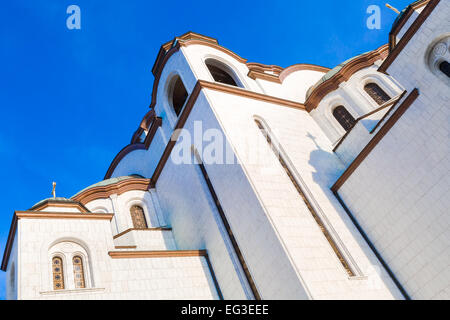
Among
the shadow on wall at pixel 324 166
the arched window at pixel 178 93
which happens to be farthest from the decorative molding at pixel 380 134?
the arched window at pixel 178 93

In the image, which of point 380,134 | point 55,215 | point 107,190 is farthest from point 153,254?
point 380,134

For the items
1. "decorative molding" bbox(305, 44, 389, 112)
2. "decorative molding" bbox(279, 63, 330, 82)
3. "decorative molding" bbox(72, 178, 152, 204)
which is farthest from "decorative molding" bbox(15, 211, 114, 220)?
"decorative molding" bbox(279, 63, 330, 82)

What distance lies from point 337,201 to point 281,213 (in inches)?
106

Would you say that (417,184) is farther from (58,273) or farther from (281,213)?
(58,273)

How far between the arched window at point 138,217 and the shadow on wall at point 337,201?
751 cm

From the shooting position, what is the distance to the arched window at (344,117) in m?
14.5

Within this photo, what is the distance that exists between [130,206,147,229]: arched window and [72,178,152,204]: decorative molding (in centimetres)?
89

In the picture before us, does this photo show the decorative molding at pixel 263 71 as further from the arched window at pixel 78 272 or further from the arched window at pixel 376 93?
the arched window at pixel 78 272

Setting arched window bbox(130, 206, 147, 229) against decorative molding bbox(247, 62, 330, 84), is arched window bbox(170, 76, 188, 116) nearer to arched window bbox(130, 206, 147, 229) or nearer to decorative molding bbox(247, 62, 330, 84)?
decorative molding bbox(247, 62, 330, 84)

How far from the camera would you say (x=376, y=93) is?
49.0 ft

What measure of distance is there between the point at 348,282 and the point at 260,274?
217cm
